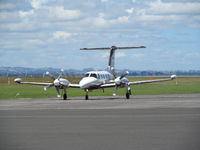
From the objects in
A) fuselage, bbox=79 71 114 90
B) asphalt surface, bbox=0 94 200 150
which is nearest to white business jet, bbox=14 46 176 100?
fuselage, bbox=79 71 114 90

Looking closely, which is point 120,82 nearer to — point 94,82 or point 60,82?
point 94,82

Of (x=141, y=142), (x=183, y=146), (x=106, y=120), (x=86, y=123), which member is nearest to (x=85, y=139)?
(x=141, y=142)

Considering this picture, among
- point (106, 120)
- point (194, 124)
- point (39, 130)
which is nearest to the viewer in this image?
point (39, 130)

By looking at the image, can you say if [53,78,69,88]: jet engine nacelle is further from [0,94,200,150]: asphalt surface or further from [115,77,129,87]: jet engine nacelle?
[0,94,200,150]: asphalt surface

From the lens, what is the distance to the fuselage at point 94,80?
4900 cm

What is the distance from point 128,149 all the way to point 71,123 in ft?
26.7

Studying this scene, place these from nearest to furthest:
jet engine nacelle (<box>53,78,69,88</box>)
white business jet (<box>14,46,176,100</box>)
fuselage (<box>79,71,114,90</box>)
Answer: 1. jet engine nacelle (<box>53,78,69,88</box>)
2. white business jet (<box>14,46,176,100</box>)
3. fuselage (<box>79,71,114,90</box>)

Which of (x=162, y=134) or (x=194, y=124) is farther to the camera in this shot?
(x=194, y=124)

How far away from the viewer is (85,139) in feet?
53.8

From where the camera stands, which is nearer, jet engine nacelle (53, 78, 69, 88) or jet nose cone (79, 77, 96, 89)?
jet engine nacelle (53, 78, 69, 88)

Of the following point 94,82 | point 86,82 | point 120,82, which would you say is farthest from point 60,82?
point 120,82

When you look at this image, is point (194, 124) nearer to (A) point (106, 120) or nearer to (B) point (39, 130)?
(A) point (106, 120)

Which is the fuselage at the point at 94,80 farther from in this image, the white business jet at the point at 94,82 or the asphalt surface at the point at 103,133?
the asphalt surface at the point at 103,133

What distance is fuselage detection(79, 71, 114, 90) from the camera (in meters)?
49.0
